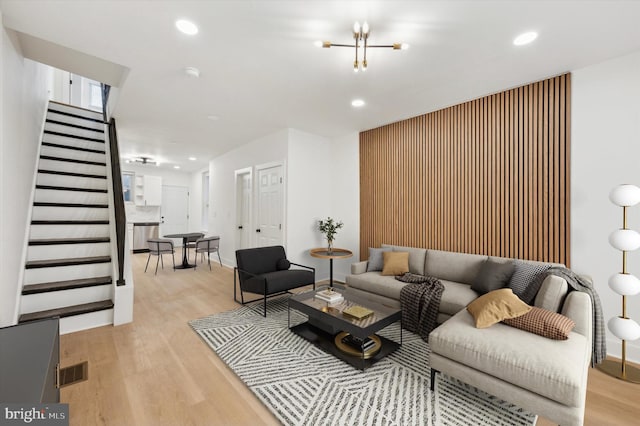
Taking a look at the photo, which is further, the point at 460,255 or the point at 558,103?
the point at 460,255

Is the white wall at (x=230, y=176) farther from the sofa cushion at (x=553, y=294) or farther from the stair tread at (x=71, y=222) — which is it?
the sofa cushion at (x=553, y=294)

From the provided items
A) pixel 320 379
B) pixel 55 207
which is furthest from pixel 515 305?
pixel 55 207

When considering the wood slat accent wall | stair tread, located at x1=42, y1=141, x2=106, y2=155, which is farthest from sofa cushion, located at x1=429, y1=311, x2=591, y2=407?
stair tread, located at x1=42, y1=141, x2=106, y2=155

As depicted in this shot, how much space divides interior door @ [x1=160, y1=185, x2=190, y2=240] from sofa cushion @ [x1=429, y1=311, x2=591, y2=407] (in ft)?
30.3

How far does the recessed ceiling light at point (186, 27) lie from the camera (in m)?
2.09

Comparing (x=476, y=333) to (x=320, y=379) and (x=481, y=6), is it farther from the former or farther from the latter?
(x=481, y=6)

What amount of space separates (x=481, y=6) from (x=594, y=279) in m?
2.74

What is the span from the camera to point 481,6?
6.21 ft

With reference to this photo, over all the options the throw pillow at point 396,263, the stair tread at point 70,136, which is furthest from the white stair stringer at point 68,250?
the throw pillow at point 396,263

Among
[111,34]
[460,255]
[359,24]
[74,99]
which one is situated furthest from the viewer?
[74,99]

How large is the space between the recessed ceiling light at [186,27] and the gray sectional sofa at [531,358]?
303 centimetres

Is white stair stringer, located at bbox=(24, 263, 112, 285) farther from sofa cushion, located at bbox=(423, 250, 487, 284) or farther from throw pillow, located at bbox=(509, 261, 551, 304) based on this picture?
throw pillow, located at bbox=(509, 261, 551, 304)

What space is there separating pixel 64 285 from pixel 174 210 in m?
6.68

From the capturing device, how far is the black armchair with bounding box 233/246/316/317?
342 cm
